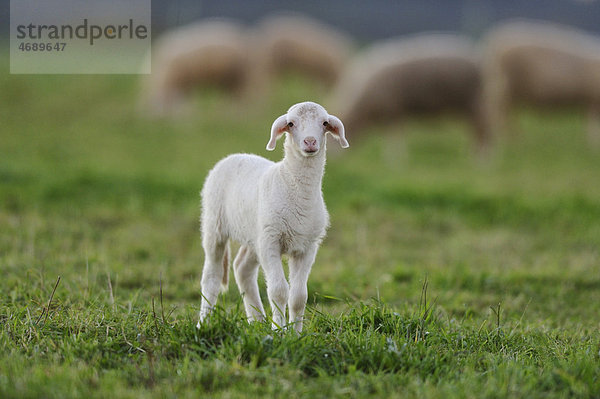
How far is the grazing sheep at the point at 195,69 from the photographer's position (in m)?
16.8

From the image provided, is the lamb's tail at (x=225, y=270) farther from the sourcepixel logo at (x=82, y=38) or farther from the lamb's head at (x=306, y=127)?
the sourcepixel logo at (x=82, y=38)

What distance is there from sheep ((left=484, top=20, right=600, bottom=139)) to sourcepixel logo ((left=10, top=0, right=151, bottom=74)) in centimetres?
721

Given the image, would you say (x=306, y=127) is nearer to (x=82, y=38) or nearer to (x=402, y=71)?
(x=402, y=71)

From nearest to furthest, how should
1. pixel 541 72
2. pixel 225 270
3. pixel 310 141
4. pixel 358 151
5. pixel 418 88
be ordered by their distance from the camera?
pixel 310 141
pixel 225 270
pixel 418 88
pixel 358 151
pixel 541 72

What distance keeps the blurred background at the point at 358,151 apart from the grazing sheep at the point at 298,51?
0.18 ft

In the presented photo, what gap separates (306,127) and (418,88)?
30.6 feet

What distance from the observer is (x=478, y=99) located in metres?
12.9

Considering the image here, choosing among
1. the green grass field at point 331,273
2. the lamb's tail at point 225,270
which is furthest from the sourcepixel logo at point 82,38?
the lamb's tail at point 225,270

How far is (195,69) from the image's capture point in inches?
664

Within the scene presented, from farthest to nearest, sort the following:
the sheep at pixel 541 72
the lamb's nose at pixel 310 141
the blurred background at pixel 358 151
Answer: the sheep at pixel 541 72 < the blurred background at pixel 358 151 < the lamb's nose at pixel 310 141

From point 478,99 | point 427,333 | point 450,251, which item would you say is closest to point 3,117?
point 478,99

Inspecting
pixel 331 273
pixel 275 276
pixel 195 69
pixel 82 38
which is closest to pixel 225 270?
pixel 275 276

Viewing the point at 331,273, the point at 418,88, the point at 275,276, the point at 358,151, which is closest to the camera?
the point at 275,276

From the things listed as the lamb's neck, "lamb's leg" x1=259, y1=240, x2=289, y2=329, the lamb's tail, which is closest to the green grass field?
"lamb's leg" x1=259, y1=240, x2=289, y2=329
